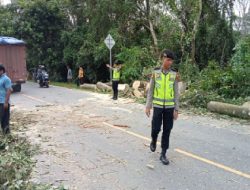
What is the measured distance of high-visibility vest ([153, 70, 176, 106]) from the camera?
7266 millimetres

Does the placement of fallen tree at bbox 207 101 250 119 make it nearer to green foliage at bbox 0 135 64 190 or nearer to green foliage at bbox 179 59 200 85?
green foliage at bbox 179 59 200 85

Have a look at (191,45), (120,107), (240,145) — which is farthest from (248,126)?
(191,45)

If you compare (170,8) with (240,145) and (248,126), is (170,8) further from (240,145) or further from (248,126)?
(240,145)

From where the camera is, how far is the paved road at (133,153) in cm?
652

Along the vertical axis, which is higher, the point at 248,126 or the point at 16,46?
the point at 16,46

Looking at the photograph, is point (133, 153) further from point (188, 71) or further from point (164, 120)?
point (188, 71)

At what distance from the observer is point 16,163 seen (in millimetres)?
7180

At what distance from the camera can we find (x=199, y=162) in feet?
24.6

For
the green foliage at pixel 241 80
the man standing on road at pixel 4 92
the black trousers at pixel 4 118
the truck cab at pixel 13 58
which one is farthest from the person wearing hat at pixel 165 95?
the truck cab at pixel 13 58

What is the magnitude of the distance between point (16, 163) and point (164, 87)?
115 inches

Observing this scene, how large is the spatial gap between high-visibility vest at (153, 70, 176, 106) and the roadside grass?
2.38m

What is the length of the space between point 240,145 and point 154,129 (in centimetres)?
240

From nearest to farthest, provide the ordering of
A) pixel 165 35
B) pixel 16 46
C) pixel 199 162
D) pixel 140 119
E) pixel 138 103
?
pixel 199 162 < pixel 140 119 < pixel 138 103 < pixel 16 46 < pixel 165 35

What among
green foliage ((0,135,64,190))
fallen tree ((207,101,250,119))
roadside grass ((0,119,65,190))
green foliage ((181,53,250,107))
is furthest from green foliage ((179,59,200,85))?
green foliage ((0,135,64,190))
